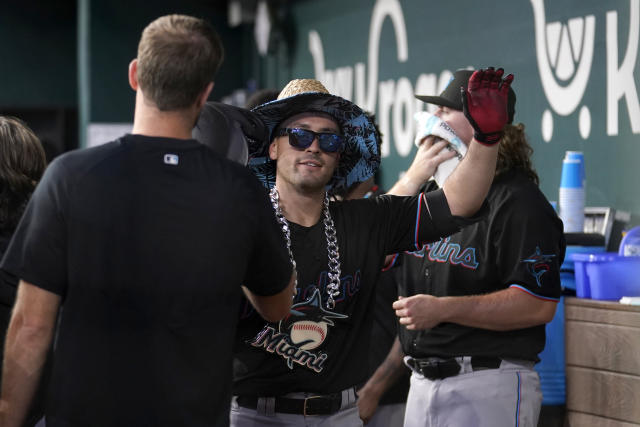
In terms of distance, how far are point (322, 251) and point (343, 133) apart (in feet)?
1.35

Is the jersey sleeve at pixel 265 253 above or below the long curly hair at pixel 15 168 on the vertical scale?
below

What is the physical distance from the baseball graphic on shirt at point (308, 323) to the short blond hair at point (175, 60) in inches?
32.0

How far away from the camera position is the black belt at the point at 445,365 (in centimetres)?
297

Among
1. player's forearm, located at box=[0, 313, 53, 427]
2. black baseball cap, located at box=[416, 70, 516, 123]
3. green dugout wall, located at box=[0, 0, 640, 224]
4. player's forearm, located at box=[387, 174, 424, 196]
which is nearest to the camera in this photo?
player's forearm, located at box=[0, 313, 53, 427]

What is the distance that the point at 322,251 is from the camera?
8.25 feet

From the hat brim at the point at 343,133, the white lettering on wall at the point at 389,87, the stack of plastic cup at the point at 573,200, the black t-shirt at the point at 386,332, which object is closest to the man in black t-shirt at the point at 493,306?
the hat brim at the point at 343,133

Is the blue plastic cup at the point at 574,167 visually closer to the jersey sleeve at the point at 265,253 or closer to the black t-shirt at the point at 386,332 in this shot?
the black t-shirt at the point at 386,332

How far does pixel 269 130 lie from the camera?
8.74ft

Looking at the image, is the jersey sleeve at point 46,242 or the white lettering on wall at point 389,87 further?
the white lettering on wall at point 389,87

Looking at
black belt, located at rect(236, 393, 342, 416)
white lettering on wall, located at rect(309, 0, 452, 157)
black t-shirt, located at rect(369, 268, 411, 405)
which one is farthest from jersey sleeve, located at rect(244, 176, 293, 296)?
white lettering on wall, located at rect(309, 0, 452, 157)

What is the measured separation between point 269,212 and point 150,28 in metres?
0.47

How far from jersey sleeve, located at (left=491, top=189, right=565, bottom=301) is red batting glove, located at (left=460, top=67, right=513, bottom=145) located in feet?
2.26

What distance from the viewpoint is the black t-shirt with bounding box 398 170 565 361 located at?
290 cm

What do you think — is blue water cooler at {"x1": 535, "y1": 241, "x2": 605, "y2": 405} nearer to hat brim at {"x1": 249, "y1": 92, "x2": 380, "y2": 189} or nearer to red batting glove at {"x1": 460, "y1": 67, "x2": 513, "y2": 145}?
hat brim at {"x1": 249, "y1": 92, "x2": 380, "y2": 189}
